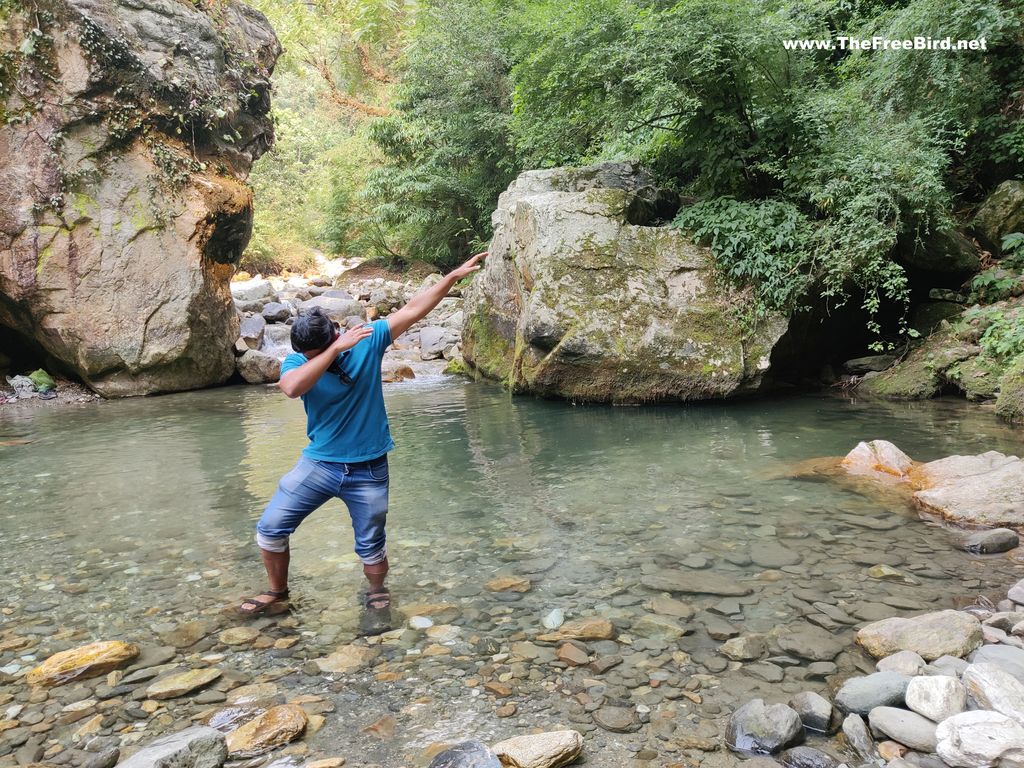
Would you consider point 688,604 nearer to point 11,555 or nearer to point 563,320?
point 11,555

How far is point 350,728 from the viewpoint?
2.59 meters

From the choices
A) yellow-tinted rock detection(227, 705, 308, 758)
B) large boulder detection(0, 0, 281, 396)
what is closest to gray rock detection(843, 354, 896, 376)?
yellow-tinted rock detection(227, 705, 308, 758)

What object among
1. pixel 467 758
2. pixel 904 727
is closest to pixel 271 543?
pixel 467 758

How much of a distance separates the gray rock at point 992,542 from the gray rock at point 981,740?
214 centimetres

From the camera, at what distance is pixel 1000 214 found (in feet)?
32.3

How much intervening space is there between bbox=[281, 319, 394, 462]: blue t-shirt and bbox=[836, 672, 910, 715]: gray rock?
239 centimetres

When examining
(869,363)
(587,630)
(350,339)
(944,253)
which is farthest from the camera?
(869,363)

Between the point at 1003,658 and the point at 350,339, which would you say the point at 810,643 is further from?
the point at 350,339

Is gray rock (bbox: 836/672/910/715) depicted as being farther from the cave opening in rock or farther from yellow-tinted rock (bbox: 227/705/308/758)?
the cave opening in rock

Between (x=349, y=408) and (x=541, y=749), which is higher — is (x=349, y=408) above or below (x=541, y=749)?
above

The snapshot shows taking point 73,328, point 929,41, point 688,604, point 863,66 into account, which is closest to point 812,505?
point 688,604

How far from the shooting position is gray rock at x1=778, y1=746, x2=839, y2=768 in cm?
229

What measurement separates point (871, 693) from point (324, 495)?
2658 millimetres

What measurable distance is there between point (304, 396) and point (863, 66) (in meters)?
12.7
